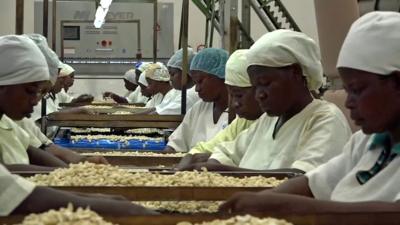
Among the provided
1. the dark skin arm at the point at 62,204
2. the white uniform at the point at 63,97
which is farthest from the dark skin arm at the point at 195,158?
the white uniform at the point at 63,97

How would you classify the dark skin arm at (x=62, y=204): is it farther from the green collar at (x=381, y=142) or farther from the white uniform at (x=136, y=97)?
the white uniform at (x=136, y=97)

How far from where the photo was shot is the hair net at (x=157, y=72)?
7.89 m

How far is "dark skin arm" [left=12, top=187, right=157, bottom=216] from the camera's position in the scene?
1614mm

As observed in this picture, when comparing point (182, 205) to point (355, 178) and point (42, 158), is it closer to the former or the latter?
point (355, 178)

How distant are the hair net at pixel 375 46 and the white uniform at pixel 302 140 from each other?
0.85 meters

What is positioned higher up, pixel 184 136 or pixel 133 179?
pixel 133 179

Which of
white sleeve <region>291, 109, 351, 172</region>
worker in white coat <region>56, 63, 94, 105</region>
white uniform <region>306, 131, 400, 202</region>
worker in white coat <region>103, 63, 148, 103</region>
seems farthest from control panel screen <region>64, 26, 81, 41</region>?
white uniform <region>306, 131, 400, 202</region>

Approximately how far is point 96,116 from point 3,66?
2659 millimetres

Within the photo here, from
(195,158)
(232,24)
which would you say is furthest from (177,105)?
(195,158)

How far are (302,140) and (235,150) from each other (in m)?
0.55

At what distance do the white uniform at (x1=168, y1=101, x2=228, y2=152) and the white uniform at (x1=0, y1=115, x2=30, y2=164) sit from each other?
Result: 161cm

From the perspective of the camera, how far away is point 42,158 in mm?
3312

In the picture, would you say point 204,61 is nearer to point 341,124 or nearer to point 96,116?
point 96,116

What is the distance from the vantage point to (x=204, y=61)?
4582 millimetres
